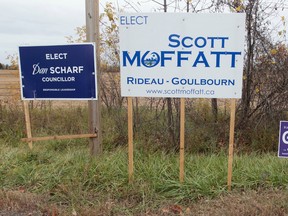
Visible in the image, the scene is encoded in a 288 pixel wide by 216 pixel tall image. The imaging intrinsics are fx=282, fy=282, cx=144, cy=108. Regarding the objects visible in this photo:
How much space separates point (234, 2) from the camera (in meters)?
5.22

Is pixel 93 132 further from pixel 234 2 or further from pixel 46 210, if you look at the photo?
pixel 234 2

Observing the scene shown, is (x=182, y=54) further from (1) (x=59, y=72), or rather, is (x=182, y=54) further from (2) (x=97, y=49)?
(1) (x=59, y=72)

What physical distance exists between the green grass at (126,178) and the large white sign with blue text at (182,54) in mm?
1067

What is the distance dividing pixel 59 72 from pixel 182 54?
1.98m

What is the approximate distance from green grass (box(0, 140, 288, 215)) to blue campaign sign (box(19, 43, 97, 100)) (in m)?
0.96

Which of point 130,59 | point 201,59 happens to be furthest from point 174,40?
point 130,59

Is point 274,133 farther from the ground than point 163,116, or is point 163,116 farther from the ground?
point 163,116

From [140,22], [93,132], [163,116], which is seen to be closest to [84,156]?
[93,132]

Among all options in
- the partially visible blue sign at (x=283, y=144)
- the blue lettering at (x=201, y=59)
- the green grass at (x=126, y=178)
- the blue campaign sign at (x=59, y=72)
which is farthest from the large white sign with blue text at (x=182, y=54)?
the green grass at (x=126, y=178)

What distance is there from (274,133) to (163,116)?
212 centimetres

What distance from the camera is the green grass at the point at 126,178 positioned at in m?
3.29

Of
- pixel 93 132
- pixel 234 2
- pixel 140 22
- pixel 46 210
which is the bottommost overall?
pixel 46 210

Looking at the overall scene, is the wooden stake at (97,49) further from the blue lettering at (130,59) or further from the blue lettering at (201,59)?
the blue lettering at (201,59)

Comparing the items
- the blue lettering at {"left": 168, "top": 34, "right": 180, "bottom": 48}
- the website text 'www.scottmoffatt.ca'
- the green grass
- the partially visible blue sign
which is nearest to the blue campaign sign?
the green grass
